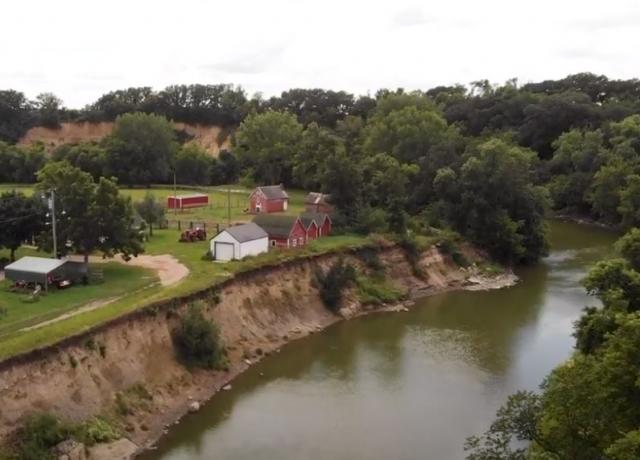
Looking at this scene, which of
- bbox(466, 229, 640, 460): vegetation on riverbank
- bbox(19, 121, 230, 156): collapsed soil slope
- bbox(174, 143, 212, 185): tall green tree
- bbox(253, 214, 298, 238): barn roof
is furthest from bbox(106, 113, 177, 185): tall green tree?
bbox(466, 229, 640, 460): vegetation on riverbank

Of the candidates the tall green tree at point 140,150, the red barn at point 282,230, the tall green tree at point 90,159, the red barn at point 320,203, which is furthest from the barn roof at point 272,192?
the tall green tree at point 90,159

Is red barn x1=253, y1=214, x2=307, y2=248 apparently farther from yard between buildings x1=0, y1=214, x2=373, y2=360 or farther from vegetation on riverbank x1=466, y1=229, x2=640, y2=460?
vegetation on riverbank x1=466, y1=229, x2=640, y2=460

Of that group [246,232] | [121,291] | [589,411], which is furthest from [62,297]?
[589,411]

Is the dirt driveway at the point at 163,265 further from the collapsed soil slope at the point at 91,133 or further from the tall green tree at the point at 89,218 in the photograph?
the collapsed soil slope at the point at 91,133

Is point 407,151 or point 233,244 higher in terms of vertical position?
point 407,151

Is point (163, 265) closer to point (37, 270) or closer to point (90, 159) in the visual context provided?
point (37, 270)

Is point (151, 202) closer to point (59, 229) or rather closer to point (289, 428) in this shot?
point (59, 229)

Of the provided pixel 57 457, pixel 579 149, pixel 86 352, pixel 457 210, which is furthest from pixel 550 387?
pixel 579 149

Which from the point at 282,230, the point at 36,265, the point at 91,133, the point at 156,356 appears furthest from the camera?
the point at 91,133
